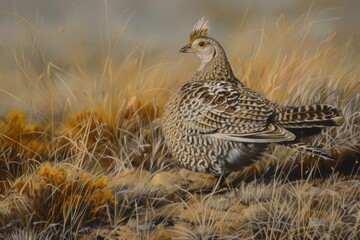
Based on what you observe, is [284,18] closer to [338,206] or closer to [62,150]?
[338,206]

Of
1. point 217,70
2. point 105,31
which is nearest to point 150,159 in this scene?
point 217,70

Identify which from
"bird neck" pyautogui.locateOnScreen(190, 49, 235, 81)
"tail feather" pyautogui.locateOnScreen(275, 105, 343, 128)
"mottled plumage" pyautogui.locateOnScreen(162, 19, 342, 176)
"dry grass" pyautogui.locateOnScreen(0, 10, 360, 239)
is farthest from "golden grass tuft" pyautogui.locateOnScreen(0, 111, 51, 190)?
"tail feather" pyautogui.locateOnScreen(275, 105, 343, 128)

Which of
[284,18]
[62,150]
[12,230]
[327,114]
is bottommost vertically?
[12,230]

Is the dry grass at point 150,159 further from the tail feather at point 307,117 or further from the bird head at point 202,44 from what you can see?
the tail feather at point 307,117

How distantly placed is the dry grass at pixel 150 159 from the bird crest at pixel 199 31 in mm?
155

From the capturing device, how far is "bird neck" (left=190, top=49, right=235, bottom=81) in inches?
136

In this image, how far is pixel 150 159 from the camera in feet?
11.2

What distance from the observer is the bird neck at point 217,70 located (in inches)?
136

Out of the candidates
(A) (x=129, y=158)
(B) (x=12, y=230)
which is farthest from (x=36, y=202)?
(A) (x=129, y=158)

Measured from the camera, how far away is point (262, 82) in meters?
3.52

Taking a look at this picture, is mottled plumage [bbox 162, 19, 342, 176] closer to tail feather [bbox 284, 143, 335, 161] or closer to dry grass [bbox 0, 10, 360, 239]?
tail feather [bbox 284, 143, 335, 161]

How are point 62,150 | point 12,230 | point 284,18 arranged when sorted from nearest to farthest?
point 12,230
point 62,150
point 284,18

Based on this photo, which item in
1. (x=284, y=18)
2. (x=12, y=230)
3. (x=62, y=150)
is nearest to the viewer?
(x=12, y=230)

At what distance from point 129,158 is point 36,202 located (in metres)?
0.57
